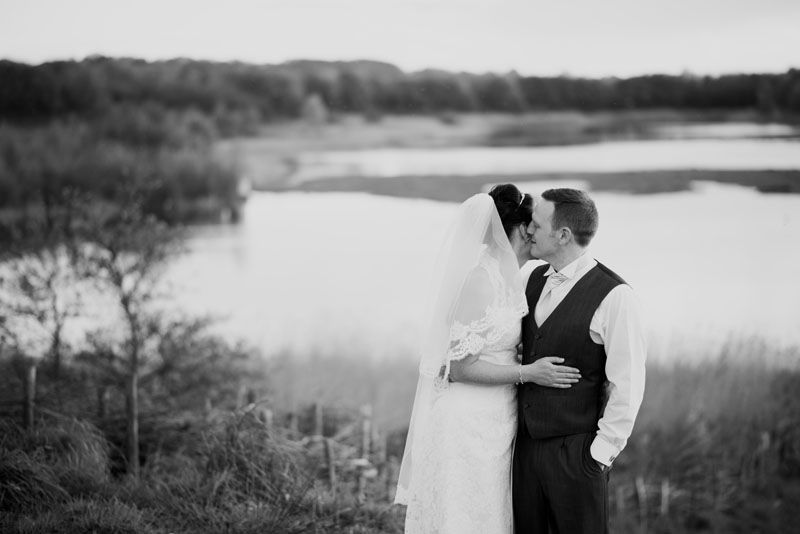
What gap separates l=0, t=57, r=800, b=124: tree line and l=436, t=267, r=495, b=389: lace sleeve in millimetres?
8041

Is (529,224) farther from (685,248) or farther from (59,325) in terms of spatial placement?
(685,248)

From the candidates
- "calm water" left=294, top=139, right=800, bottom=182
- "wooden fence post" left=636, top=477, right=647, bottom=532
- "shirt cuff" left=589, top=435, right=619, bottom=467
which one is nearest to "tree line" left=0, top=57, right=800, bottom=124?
"calm water" left=294, top=139, right=800, bottom=182

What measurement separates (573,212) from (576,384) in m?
0.56

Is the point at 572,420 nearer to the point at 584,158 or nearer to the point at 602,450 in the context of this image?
the point at 602,450

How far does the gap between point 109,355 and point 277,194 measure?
4501 millimetres

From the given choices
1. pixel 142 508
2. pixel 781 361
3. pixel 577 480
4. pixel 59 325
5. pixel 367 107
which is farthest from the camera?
pixel 367 107

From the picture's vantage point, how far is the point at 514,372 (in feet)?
9.28

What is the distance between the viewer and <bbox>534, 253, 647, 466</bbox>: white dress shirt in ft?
8.81

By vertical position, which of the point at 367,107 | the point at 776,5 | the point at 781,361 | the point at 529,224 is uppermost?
the point at 776,5

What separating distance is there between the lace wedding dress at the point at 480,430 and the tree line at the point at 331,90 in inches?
319

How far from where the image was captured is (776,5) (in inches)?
432

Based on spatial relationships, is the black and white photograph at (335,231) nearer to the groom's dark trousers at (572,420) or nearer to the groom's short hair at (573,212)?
the groom's dark trousers at (572,420)

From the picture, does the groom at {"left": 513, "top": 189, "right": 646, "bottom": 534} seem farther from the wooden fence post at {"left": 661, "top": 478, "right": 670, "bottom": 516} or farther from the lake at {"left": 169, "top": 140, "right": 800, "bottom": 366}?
the lake at {"left": 169, "top": 140, "right": 800, "bottom": 366}

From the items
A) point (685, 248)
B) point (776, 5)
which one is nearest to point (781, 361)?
point (685, 248)
